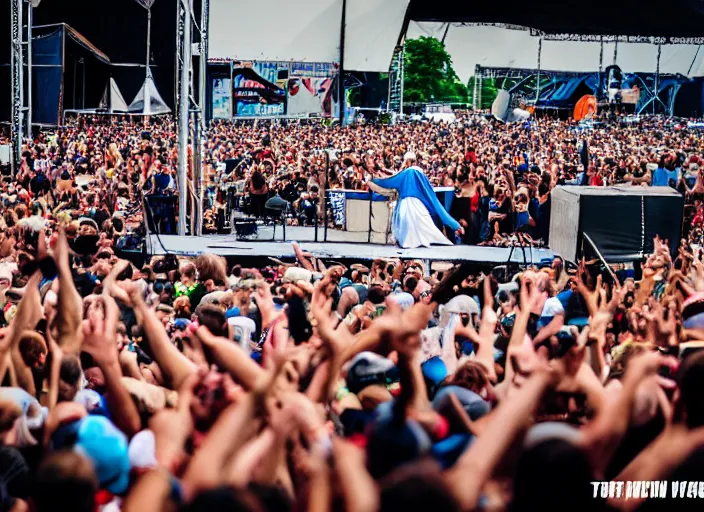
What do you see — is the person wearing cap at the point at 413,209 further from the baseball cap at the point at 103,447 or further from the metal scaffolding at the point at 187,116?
the baseball cap at the point at 103,447

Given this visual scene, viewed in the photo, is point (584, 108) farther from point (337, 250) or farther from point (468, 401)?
point (468, 401)

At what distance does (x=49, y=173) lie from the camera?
20.1m

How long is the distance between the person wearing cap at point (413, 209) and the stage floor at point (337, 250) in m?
0.18

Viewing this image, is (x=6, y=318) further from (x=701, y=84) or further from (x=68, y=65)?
(x=701, y=84)

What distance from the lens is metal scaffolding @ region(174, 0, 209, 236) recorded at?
15.3 meters

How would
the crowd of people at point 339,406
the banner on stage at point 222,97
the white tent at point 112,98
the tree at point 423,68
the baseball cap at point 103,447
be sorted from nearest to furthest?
the crowd of people at point 339,406, the baseball cap at point 103,447, the white tent at point 112,98, the banner on stage at point 222,97, the tree at point 423,68

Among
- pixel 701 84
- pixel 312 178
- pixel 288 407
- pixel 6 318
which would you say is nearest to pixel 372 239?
pixel 312 178

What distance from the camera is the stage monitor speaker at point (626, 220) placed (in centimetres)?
1156

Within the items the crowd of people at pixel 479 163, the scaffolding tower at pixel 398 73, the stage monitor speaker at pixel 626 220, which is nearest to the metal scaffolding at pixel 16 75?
the crowd of people at pixel 479 163

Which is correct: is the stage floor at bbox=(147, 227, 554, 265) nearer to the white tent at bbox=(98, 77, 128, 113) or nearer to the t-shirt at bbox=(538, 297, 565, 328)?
the t-shirt at bbox=(538, 297, 565, 328)

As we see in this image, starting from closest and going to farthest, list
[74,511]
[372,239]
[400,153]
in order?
[74,511] → [372,239] → [400,153]

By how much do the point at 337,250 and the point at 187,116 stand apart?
11.3ft

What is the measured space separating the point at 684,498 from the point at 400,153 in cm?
2574

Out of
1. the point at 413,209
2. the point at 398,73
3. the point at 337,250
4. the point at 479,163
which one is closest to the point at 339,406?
the point at 337,250
